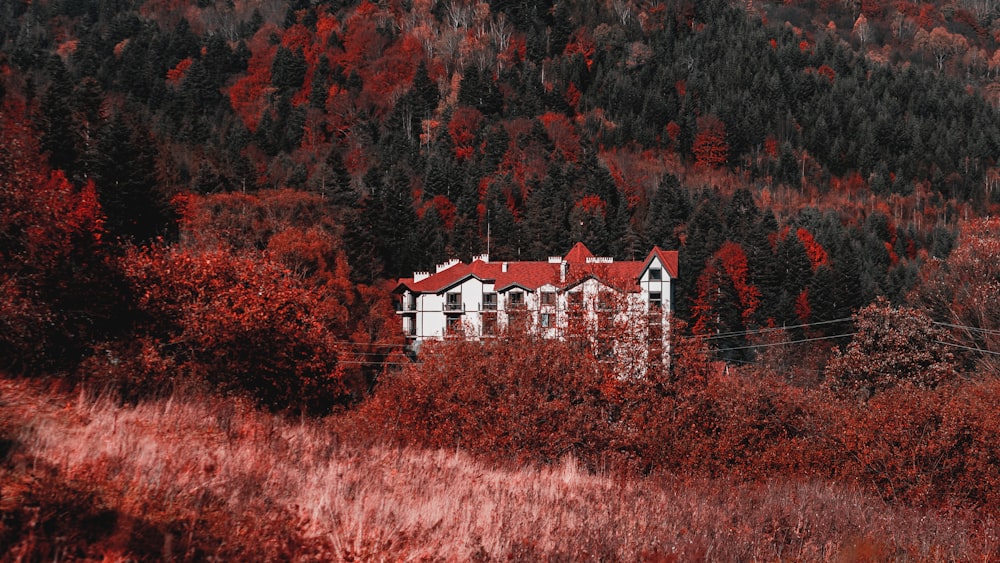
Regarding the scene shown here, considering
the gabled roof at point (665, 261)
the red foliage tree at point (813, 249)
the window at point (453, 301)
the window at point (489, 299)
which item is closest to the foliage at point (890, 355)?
the gabled roof at point (665, 261)

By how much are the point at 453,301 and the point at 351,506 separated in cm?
5734

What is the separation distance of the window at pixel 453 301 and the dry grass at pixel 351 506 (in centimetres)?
5204

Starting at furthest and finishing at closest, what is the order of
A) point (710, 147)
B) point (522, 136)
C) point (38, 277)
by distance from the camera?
point (710, 147) → point (522, 136) → point (38, 277)

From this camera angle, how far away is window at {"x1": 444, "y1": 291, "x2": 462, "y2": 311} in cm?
6462

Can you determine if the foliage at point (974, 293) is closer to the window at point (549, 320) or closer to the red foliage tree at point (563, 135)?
the window at point (549, 320)

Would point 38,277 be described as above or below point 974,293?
above

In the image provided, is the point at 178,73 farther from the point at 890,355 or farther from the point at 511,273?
the point at 890,355

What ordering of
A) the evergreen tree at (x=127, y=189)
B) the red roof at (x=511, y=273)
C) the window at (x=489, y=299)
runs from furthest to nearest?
the window at (x=489, y=299)
the red roof at (x=511, y=273)
the evergreen tree at (x=127, y=189)

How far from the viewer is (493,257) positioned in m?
87.4

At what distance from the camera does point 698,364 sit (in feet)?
88.3

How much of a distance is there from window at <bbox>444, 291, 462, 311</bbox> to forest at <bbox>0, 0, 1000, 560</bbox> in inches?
264

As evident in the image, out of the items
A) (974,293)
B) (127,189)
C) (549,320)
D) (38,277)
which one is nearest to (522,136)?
(127,189)

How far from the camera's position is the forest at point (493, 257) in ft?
29.4

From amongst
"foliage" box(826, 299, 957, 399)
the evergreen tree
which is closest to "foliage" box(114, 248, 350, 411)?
"foliage" box(826, 299, 957, 399)
